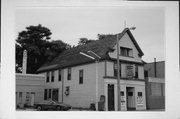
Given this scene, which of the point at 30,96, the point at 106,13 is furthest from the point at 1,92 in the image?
the point at 106,13

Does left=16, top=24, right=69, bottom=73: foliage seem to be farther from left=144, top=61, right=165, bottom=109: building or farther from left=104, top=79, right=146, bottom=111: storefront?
left=144, top=61, right=165, bottom=109: building

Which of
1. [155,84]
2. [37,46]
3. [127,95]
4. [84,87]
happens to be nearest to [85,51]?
[84,87]

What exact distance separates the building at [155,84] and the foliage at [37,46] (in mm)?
1576

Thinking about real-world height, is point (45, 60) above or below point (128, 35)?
below

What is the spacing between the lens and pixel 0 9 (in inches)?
197

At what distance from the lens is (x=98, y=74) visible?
5371mm

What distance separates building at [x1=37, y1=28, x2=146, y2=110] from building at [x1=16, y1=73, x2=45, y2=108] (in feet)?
0.41

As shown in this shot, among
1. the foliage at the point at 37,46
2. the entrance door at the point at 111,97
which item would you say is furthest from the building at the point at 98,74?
the foliage at the point at 37,46

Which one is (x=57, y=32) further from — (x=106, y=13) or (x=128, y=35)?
(x=128, y=35)

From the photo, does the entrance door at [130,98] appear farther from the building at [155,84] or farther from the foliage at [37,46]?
the foliage at [37,46]

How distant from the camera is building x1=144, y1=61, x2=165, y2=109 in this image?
209 inches

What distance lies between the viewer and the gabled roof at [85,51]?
5.46 m

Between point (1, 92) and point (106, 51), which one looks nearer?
point (1, 92)

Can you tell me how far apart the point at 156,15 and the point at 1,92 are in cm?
295
